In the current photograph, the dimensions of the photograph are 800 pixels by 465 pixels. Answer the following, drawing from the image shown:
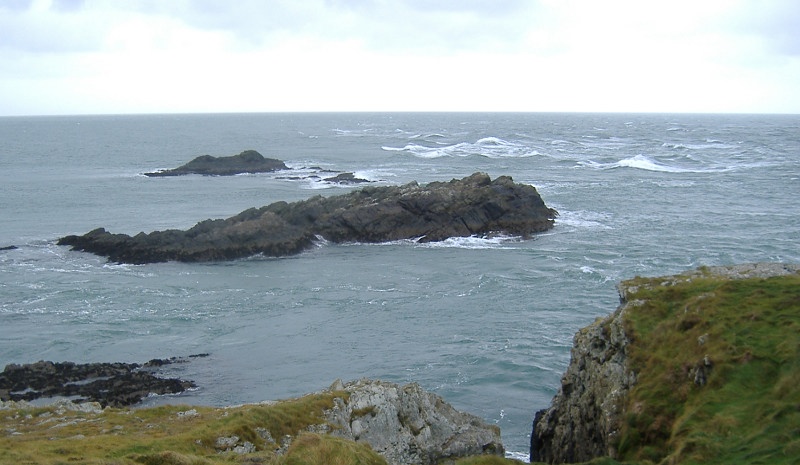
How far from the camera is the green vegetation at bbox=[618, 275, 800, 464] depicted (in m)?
14.1

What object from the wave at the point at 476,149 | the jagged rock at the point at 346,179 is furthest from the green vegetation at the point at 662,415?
the wave at the point at 476,149

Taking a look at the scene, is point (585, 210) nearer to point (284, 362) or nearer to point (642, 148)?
point (284, 362)

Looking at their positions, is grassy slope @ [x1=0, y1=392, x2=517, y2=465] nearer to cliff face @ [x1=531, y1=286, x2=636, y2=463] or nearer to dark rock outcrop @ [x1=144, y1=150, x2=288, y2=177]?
cliff face @ [x1=531, y1=286, x2=636, y2=463]

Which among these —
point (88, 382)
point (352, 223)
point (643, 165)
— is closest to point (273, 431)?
point (88, 382)

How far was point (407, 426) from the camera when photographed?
1922cm

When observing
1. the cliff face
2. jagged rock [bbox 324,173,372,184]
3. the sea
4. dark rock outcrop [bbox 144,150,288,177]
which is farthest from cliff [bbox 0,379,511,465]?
dark rock outcrop [bbox 144,150,288,177]

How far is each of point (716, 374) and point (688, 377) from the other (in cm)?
80

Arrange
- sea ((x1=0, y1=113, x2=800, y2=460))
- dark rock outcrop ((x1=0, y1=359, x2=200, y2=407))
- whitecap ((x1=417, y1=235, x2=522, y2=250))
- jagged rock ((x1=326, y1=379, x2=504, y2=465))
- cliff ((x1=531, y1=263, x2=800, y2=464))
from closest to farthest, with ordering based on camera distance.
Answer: cliff ((x1=531, y1=263, x2=800, y2=464)), jagged rock ((x1=326, y1=379, x2=504, y2=465)), dark rock outcrop ((x1=0, y1=359, x2=200, y2=407)), sea ((x1=0, y1=113, x2=800, y2=460)), whitecap ((x1=417, y1=235, x2=522, y2=250))

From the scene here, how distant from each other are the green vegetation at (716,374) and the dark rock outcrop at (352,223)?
3847cm

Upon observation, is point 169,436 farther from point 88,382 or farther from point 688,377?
point 88,382

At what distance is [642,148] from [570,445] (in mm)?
122022

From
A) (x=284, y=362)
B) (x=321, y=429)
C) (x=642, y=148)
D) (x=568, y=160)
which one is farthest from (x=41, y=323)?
(x=642, y=148)

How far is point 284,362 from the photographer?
3328cm

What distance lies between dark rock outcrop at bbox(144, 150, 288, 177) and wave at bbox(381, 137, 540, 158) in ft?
96.1
